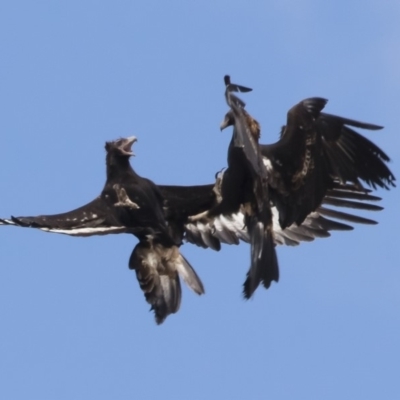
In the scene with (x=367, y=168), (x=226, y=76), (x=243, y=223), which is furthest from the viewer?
(x=243, y=223)

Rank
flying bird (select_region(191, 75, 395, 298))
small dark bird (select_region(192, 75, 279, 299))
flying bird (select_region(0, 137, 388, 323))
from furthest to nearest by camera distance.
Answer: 1. flying bird (select_region(0, 137, 388, 323))
2. flying bird (select_region(191, 75, 395, 298))
3. small dark bird (select_region(192, 75, 279, 299))

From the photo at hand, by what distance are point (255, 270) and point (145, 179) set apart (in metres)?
1.80

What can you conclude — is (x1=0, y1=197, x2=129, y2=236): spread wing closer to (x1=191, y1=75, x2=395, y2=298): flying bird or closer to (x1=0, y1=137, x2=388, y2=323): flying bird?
(x1=0, y1=137, x2=388, y2=323): flying bird

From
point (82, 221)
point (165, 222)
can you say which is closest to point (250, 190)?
point (165, 222)

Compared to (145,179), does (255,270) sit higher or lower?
lower

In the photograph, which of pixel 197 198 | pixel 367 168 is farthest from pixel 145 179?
pixel 367 168

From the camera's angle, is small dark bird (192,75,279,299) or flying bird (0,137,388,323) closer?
small dark bird (192,75,279,299)

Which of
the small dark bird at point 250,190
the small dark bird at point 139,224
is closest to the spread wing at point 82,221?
the small dark bird at point 139,224

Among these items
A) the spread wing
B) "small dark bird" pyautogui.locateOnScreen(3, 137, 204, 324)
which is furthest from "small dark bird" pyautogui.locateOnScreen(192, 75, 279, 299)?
the spread wing

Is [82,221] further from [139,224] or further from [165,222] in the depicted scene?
[165,222]

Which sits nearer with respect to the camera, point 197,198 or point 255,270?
point 255,270

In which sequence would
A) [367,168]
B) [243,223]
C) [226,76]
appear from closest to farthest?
1. [226,76]
2. [367,168]
3. [243,223]

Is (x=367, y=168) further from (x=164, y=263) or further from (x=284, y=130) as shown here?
(x=164, y=263)

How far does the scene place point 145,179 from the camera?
19906 millimetres
